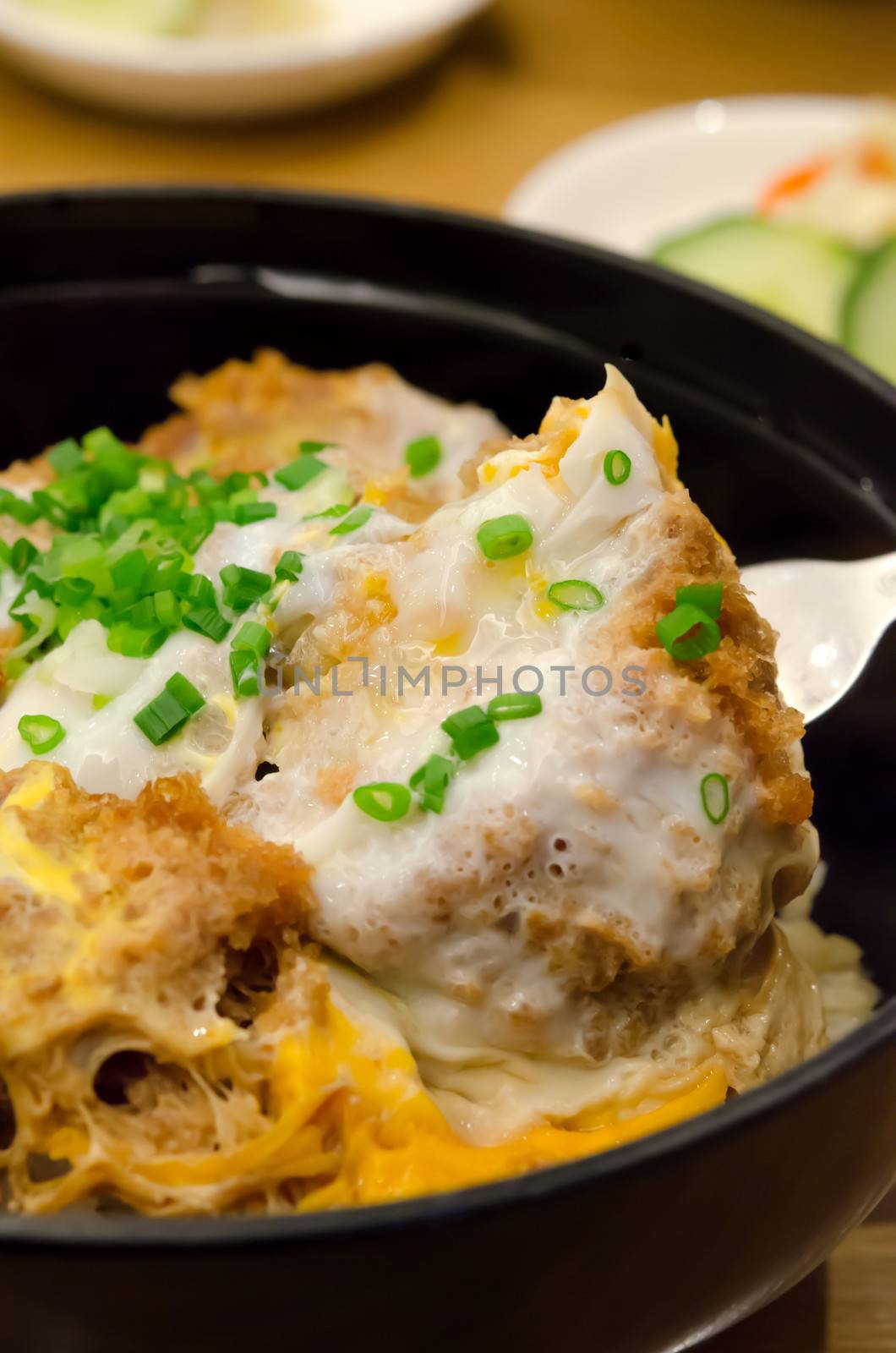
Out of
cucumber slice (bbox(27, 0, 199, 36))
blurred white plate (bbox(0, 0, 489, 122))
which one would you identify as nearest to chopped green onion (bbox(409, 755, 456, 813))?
blurred white plate (bbox(0, 0, 489, 122))

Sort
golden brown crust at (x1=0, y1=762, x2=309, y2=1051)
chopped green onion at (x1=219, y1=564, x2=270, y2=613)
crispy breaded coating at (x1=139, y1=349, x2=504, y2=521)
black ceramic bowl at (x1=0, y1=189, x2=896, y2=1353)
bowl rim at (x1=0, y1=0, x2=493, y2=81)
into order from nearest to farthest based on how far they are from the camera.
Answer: black ceramic bowl at (x1=0, y1=189, x2=896, y2=1353) → golden brown crust at (x1=0, y1=762, x2=309, y2=1051) → chopped green onion at (x1=219, y1=564, x2=270, y2=613) → crispy breaded coating at (x1=139, y1=349, x2=504, y2=521) → bowl rim at (x1=0, y1=0, x2=493, y2=81)

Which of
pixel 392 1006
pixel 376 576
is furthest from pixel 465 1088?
pixel 376 576

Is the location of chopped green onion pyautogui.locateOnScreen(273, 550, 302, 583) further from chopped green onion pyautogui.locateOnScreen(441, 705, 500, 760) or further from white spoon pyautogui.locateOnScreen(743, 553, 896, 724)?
white spoon pyautogui.locateOnScreen(743, 553, 896, 724)

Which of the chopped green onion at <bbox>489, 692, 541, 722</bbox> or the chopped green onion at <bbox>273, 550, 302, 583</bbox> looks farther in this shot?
the chopped green onion at <bbox>273, 550, 302, 583</bbox>

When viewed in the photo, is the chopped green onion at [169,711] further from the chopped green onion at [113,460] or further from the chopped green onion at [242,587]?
the chopped green onion at [113,460]

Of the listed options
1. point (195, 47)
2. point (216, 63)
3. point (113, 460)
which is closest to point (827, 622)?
point (113, 460)

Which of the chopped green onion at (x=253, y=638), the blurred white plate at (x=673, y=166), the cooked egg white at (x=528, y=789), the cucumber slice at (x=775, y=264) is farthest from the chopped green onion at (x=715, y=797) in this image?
the blurred white plate at (x=673, y=166)
